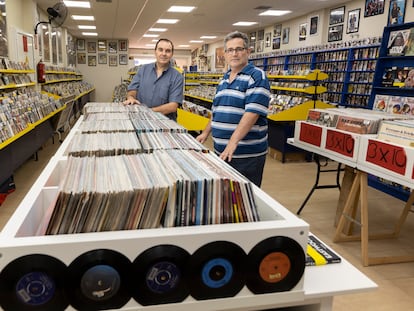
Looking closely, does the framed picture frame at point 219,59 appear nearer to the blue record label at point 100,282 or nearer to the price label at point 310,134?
the price label at point 310,134

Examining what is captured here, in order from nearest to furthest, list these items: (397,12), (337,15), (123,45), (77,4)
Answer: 1. (397,12)
2. (77,4)
3. (337,15)
4. (123,45)

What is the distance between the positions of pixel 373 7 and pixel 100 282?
10045mm

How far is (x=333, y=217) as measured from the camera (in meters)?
4.07

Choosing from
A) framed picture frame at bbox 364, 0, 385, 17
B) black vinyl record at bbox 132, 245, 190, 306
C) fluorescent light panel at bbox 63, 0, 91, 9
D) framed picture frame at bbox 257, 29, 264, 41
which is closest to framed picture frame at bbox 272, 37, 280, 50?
framed picture frame at bbox 257, 29, 264, 41

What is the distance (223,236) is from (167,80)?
257cm

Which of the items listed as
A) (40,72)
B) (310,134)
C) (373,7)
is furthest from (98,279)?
(373,7)

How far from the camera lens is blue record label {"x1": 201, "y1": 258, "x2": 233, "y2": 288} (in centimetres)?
93

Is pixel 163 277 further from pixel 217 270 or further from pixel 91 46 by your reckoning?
pixel 91 46

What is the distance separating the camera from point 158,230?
3.02 feet

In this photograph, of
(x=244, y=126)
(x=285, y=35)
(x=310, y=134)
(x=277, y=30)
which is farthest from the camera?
(x=277, y=30)

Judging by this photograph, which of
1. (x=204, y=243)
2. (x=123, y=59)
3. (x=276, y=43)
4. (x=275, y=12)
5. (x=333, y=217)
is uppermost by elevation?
(x=275, y=12)

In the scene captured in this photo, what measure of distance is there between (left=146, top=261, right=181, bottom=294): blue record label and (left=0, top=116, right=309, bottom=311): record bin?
38 mm

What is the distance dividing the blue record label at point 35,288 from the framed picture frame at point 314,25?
11854 mm

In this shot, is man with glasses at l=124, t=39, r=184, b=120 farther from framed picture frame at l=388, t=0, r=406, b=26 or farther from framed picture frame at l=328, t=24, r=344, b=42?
framed picture frame at l=328, t=24, r=344, b=42
